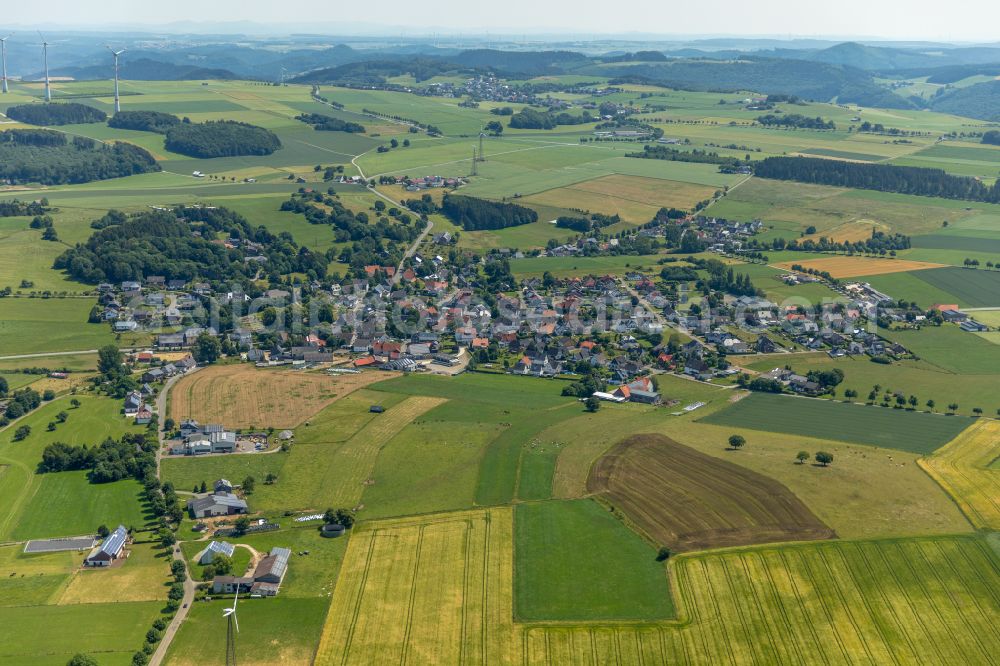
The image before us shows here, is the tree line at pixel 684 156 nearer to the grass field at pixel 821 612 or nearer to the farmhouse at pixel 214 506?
the grass field at pixel 821 612

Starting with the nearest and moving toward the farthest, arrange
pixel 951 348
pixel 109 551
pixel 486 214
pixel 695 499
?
pixel 109 551 → pixel 695 499 → pixel 951 348 → pixel 486 214

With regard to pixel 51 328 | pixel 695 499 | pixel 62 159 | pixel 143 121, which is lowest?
pixel 51 328

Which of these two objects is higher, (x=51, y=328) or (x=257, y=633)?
(x=51, y=328)

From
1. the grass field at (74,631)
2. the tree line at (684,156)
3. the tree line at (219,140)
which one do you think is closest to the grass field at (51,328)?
the grass field at (74,631)

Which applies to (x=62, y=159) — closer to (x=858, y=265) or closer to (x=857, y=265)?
(x=857, y=265)

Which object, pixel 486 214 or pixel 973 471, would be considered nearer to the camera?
pixel 973 471

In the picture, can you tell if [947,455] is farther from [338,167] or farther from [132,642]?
[338,167]

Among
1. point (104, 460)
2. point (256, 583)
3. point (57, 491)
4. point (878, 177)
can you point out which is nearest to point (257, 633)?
point (256, 583)

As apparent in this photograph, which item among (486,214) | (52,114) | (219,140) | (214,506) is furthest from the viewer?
(52,114)
